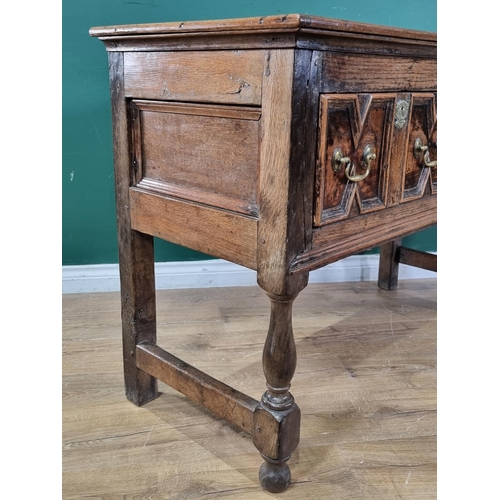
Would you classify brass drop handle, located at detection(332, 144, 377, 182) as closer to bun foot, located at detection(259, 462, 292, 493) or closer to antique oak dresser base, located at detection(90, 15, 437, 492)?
antique oak dresser base, located at detection(90, 15, 437, 492)

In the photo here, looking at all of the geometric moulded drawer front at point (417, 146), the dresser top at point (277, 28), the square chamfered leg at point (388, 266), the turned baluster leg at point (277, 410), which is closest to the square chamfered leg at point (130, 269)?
the dresser top at point (277, 28)

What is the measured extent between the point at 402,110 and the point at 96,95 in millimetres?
1095

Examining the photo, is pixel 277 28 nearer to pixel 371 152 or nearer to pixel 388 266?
pixel 371 152

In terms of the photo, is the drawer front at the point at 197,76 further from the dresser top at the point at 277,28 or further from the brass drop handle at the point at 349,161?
the brass drop handle at the point at 349,161

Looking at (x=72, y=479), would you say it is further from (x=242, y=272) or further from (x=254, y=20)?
(x=242, y=272)

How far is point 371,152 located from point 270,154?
8.9 inches

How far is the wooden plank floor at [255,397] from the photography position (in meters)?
1.11

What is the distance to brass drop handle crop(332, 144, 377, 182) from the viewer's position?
0.96m

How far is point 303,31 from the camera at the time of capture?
818 millimetres

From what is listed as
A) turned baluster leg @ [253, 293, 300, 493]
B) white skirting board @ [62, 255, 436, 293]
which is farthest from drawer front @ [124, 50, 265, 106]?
white skirting board @ [62, 255, 436, 293]

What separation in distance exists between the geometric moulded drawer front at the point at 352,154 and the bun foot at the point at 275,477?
483 mm

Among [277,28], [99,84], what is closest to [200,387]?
[277,28]

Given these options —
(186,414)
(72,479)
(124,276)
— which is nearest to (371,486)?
(186,414)

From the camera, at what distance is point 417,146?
1.18m
